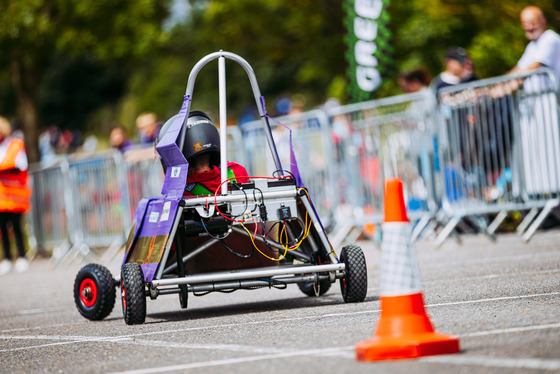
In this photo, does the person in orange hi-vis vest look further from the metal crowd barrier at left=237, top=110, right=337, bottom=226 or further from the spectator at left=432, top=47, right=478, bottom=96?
the spectator at left=432, top=47, right=478, bottom=96

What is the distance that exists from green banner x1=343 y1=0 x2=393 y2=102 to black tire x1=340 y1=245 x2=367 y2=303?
32.7 ft

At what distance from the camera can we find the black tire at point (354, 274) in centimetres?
694

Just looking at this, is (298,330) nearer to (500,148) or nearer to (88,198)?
(500,148)

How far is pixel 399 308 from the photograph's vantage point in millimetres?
4426

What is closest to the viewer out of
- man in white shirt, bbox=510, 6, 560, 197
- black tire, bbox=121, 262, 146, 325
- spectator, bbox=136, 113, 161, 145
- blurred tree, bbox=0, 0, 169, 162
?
black tire, bbox=121, 262, 146, 325

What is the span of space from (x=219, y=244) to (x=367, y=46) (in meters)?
10.0

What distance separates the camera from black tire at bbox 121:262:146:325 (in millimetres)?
6785

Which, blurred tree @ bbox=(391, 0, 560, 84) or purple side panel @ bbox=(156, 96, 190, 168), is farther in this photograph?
blurred tree @ bbox=(391, 0, 560, 84)

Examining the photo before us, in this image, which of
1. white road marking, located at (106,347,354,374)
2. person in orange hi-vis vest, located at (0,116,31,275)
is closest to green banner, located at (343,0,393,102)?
person in orange hi-vis vest, located at (0,116,31,275)

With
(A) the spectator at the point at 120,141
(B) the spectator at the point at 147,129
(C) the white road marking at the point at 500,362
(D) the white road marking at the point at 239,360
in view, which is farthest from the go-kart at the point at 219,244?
(A) the spectator at the point at 120,141

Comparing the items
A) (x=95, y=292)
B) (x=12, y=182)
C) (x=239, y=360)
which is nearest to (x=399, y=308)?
(x=239, y=360)

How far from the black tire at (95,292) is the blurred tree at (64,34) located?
16.7m

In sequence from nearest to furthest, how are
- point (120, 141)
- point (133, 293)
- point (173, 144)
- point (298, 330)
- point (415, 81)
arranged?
1. point (298, 330)
2. point (133, 293)
3. point (173, 144)
4. point (415, 81)
5. point (120, 141)

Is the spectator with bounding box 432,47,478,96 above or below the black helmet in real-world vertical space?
above
